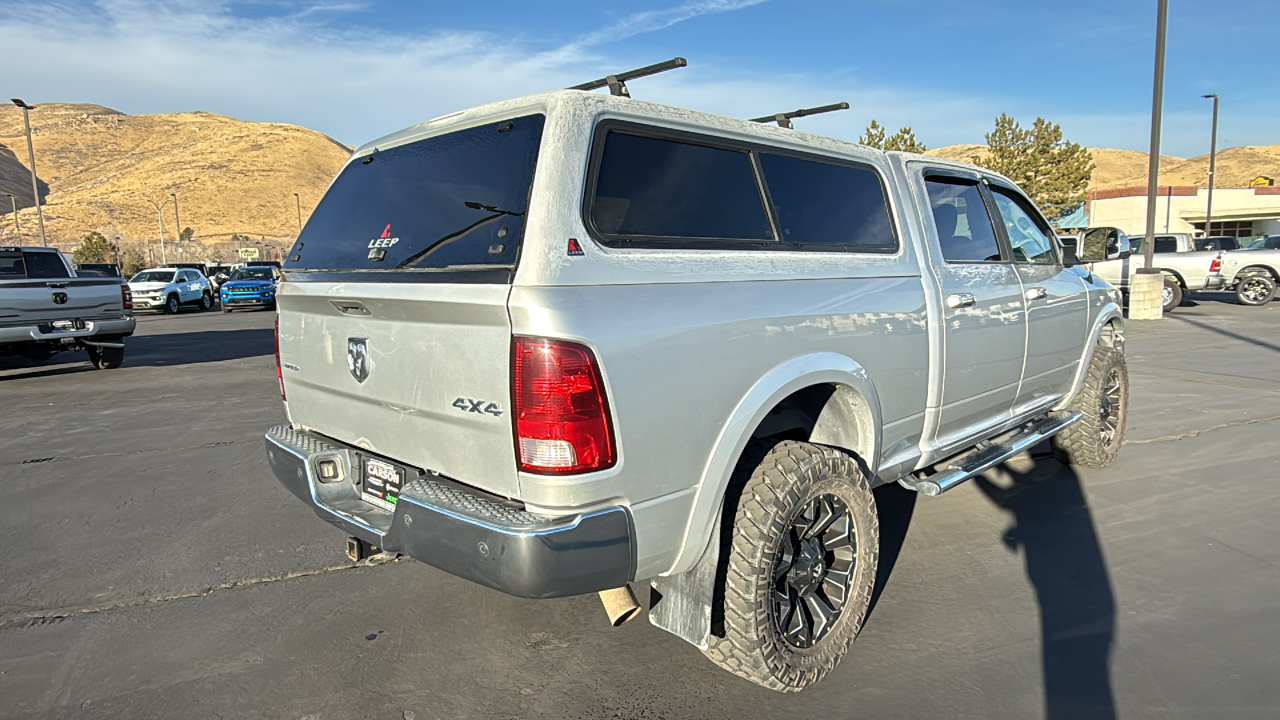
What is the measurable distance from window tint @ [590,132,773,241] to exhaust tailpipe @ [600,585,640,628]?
4.10 ft

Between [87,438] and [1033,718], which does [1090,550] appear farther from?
[87,438]

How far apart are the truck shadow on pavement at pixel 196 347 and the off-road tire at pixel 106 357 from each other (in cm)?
33

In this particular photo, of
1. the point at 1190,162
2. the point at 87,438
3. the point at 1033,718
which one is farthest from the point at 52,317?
the point at 1190,162

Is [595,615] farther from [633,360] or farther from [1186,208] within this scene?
[1186,208]

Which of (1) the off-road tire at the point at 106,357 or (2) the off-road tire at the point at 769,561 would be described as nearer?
(2) the off-road tire at the point at 769,561

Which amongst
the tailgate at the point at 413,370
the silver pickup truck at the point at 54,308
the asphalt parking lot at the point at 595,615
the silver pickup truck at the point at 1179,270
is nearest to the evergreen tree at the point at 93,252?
the silver pickup truck at the point at 54,308

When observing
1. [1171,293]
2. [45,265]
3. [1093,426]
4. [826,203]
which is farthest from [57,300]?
[1171,293]

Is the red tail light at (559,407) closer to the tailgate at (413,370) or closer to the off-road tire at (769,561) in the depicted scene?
the tailgate at (413,370)

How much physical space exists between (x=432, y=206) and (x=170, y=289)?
27180mm

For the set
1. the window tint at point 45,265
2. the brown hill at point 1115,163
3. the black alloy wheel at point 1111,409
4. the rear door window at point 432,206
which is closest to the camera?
the rear door window at point 432,206

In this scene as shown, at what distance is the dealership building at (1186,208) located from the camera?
40.9m

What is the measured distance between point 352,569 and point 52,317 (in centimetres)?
875

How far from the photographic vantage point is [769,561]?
8.54 ft

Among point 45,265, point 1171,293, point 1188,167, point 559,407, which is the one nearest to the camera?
point 559,407
